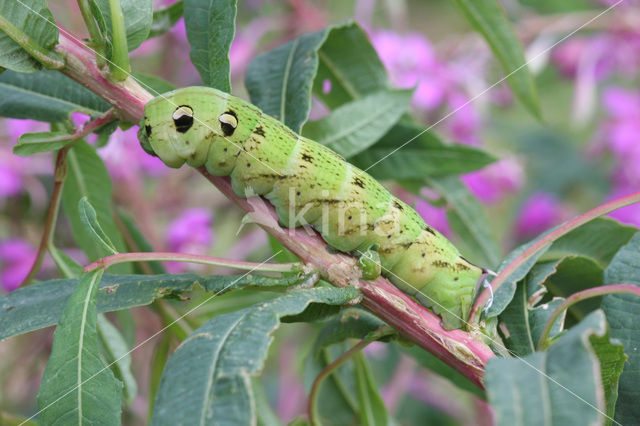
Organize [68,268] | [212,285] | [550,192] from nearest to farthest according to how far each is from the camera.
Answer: [212,285]
[68,268]
[550,192]

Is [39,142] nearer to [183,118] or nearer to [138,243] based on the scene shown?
[183,118]

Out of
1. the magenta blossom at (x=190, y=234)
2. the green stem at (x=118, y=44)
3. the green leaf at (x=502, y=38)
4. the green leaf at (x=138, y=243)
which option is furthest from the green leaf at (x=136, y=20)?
the magenta blossom at (x=190, y=234)

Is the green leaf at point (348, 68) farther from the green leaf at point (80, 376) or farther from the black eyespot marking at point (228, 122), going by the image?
the green leaf at point (80, 376)

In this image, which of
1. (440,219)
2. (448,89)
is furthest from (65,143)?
(448,89)

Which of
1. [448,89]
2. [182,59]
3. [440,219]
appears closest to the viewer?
[440,219]

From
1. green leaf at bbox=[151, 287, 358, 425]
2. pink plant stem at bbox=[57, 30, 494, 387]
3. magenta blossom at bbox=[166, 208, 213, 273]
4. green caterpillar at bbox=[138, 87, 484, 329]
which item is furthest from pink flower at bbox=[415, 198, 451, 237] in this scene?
green leaf at bbox=[151, 287, 358, 425]

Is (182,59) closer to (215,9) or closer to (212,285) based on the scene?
(215,9)

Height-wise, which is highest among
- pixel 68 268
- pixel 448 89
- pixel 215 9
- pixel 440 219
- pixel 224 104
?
pixel 448 89

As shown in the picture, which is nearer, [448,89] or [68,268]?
[68,268]
